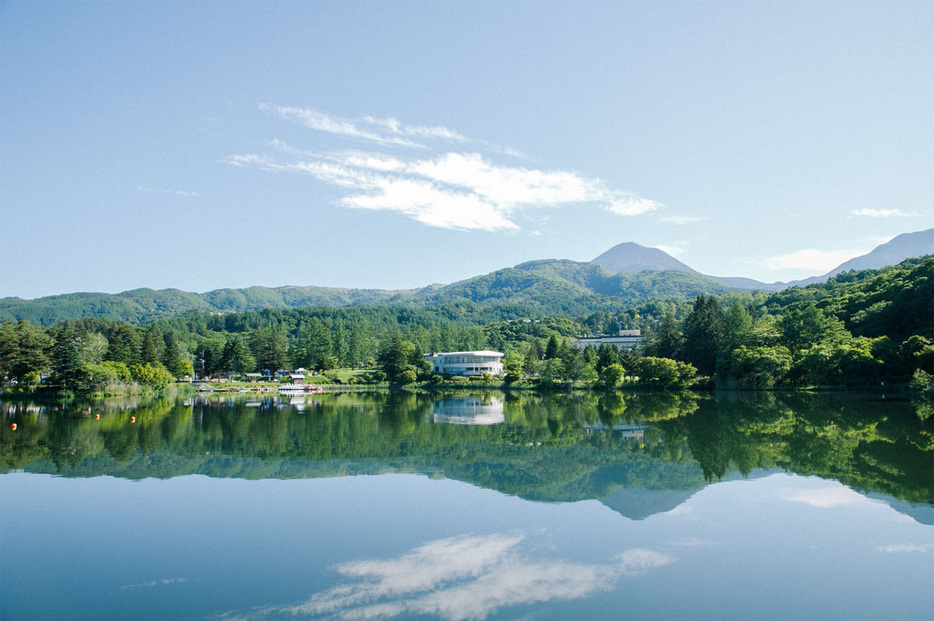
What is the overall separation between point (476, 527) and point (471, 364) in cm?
6126

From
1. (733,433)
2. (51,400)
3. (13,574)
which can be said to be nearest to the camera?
(13,574)

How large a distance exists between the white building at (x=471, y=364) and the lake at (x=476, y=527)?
5103 centimetres

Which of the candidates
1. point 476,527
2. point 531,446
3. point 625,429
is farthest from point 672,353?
point 476,527

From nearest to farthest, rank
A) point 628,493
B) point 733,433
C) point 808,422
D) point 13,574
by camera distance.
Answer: point 13,574
point 628,493
point 733,433
point 808,422

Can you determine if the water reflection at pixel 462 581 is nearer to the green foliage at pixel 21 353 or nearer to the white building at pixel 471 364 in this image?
the green foliage at pixel 21 353

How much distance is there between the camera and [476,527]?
29.0 ft

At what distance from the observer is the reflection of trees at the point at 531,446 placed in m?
12.5

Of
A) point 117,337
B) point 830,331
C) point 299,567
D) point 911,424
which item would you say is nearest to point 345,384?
point 117,337

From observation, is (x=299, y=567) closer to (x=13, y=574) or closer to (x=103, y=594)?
(x=103, y=594)

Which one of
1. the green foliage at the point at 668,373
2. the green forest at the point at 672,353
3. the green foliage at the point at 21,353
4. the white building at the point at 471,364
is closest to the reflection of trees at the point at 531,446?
the green forest at the point at 672,353

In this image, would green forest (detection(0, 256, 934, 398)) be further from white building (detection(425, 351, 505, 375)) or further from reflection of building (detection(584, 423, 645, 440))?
reflection of building (detection(584, 423, 645, 440))

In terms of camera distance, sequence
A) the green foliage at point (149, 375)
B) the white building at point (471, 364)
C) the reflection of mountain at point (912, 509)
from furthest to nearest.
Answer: the white building at point (471, 364), the green foliage at point (149, 375), the reflection of mountain at point (912, 509)

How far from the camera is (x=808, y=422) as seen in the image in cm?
2095

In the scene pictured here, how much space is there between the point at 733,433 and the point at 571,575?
45.4 feet
